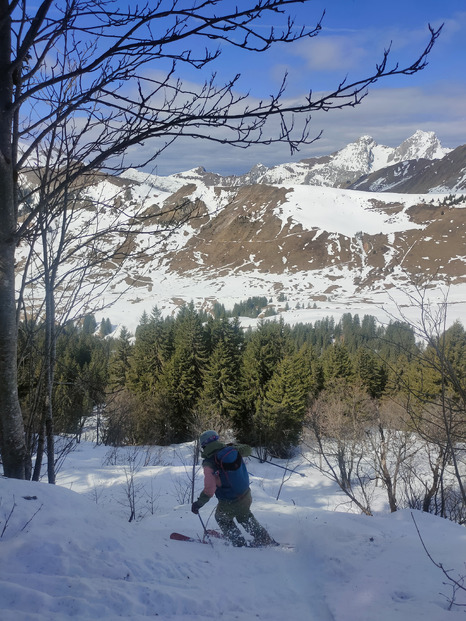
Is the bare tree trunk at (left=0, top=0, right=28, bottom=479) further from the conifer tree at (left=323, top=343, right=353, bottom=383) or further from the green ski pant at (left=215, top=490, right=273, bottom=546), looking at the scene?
the conifer tree at (left=323, top=343, right=353, bottom=383)

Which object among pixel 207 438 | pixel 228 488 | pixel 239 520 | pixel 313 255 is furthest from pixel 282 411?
pixel 313 255

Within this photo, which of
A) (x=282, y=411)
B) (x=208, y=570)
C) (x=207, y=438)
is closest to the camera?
(x=208, y=570)

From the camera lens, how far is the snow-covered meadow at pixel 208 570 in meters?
Result: 2.59

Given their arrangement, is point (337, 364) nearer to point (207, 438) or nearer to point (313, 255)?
point (207, 438)

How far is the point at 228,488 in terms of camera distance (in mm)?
5023

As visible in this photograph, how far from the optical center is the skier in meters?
4.88

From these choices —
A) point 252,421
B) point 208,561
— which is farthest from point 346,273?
point 208,561

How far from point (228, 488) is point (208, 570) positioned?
1.42 m

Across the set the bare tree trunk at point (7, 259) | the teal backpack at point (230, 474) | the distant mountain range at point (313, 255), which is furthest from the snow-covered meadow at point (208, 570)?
the distant mountain range at point (313, 255)

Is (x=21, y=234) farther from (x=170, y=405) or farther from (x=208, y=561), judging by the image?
(x=170, y=405)

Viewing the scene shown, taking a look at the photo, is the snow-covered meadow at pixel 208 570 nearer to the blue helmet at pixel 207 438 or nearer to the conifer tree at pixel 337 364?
the blue helmet at pixel 207 438

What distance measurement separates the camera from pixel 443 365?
2.88m

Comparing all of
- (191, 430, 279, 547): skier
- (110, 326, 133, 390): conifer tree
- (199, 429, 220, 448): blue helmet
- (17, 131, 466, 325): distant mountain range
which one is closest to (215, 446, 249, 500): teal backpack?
(191, 430, 279, 547): skier

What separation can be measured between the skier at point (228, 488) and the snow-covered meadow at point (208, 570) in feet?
1.16
